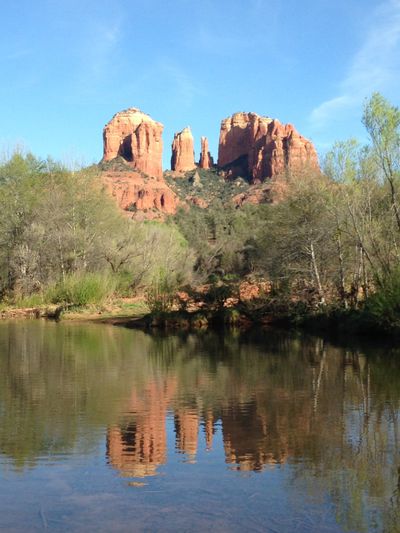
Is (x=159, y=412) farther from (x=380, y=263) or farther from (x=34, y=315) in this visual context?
(x=34, y=315)

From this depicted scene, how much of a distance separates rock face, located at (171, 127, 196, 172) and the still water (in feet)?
502

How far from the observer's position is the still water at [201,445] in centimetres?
578

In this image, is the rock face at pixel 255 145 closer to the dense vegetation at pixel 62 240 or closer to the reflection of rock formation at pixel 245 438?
the dense vegetation at pixel 62 240

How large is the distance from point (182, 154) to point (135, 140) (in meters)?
17.1

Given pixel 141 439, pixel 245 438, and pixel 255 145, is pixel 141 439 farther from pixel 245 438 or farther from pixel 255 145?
pixel 255 145

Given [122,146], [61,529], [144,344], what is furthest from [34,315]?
[122,146]

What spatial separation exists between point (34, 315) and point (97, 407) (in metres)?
24.3

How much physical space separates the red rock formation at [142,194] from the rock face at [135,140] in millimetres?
12831

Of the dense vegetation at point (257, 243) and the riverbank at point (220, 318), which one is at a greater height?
the dense vegetation at point (257, 243)

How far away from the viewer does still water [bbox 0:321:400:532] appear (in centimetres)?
578

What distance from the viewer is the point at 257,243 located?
3481 centimetres

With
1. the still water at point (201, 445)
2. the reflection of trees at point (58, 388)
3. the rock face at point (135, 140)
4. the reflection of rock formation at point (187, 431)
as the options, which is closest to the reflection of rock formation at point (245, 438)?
the still water at point (201, 445)

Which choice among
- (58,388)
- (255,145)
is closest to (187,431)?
(58,388)

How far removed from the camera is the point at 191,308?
28953 millimetres
